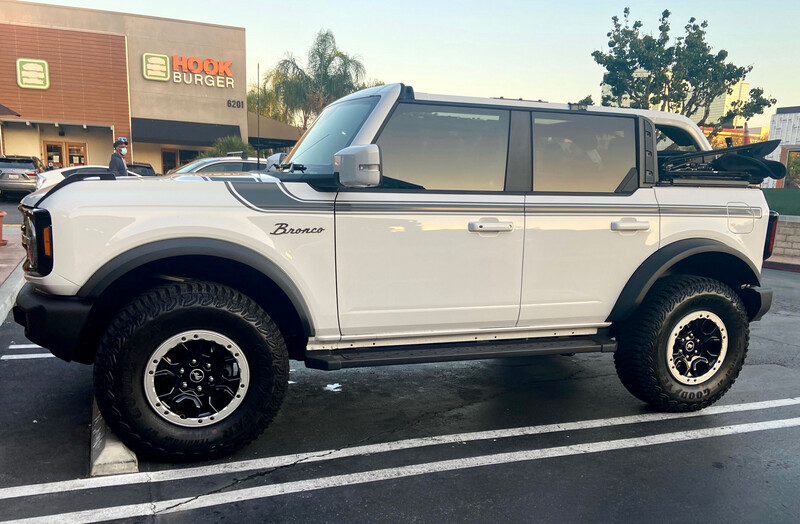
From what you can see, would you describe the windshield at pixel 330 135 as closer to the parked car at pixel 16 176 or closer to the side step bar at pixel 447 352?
the side step bar at pixel 447 352

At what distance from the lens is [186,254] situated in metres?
3.24

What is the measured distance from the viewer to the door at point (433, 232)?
3.57m

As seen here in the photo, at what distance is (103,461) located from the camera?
10.6ft

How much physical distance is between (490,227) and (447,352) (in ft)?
2.69

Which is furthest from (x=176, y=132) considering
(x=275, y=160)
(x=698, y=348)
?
(x=698, y=348)

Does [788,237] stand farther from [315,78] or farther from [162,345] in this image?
[315,78]

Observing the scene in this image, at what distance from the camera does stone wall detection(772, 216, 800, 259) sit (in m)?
14.0

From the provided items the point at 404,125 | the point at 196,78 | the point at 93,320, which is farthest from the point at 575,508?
the point at 196,78

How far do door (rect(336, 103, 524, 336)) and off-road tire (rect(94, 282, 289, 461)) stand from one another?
51cm

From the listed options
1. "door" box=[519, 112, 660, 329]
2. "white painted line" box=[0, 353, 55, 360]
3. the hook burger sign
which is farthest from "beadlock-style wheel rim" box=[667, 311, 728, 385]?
the hook burger sign

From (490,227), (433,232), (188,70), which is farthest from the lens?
(188,70)

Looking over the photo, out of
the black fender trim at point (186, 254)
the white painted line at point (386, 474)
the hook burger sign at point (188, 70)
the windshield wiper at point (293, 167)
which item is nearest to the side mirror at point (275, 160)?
the windshield wiper at point (293, 167)

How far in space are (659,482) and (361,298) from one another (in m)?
1.94

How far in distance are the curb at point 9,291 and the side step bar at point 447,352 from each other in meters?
4.22
